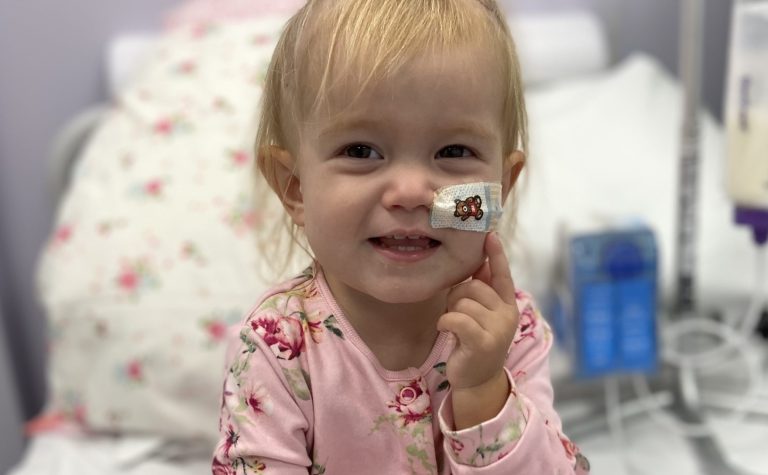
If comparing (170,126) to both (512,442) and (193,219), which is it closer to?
(193,219)

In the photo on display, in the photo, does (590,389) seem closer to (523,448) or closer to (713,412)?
(713,412)

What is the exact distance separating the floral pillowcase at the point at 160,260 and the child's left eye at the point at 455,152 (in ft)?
1.53

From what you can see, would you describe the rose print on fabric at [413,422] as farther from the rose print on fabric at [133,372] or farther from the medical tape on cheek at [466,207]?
the rose print on fabric at [133,372]

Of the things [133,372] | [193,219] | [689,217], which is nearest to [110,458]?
[133,372]

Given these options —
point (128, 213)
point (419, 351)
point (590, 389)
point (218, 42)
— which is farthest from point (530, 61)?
point (419, 351)

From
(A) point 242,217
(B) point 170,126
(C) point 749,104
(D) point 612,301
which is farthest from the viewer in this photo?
(B) point 170,126

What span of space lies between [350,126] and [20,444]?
1.54 meters

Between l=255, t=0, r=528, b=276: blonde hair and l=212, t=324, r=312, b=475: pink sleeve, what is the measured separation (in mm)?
187

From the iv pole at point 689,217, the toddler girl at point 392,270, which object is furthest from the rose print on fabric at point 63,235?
the iv pole at point 689,217

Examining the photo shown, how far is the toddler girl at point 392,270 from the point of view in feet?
2.16

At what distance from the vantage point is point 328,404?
74 centimetres

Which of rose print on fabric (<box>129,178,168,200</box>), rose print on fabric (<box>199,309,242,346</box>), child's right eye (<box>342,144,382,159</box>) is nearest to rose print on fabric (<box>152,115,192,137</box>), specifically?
rose print on fabric (<box>129,178,168,200</box>)

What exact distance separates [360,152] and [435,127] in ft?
0.21

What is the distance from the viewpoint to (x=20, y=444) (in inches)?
74.2
